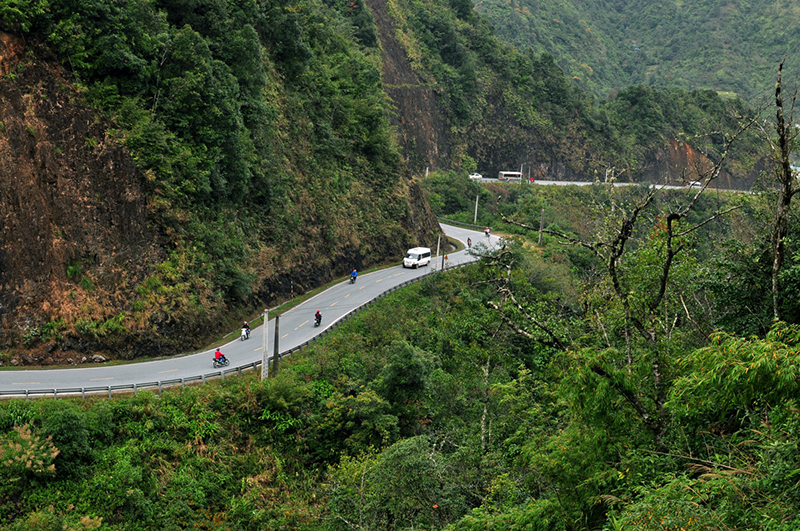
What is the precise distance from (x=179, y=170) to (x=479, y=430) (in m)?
20.0

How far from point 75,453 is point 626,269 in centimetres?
1896

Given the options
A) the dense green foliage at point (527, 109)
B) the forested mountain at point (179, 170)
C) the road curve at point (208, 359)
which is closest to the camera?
the road curve at point (208, 359)

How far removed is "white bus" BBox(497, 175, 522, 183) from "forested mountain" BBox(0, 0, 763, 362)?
1322 inches

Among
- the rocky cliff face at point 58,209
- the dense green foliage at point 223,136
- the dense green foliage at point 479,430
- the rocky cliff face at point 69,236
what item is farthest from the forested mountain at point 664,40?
the dense green foliage at point 479,430

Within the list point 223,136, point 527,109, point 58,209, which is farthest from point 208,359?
point 527,109

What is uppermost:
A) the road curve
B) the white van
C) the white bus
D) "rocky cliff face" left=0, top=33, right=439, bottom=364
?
"rocky cliff face" left=0, top=33, right=439, bottom=364

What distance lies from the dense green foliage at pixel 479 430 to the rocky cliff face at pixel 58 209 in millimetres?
5327

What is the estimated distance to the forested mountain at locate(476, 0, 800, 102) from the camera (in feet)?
436

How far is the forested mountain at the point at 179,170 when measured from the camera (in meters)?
26.6

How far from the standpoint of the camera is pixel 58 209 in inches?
1072

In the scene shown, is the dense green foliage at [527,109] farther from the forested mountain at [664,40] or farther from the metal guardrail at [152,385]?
the metal guardrail at [152,385]

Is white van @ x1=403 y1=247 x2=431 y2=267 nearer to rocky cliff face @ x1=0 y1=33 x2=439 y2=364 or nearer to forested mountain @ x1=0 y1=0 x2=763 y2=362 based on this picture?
forested mountain @ x1=0 y1=0 x2=763 y2=362

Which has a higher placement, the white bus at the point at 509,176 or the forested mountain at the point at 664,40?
the forested mountain at the point at 664,40

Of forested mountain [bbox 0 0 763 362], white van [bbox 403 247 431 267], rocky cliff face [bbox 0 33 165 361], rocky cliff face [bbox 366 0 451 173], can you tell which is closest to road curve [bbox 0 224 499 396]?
forested mountain [bbox 0 0 763 362]
